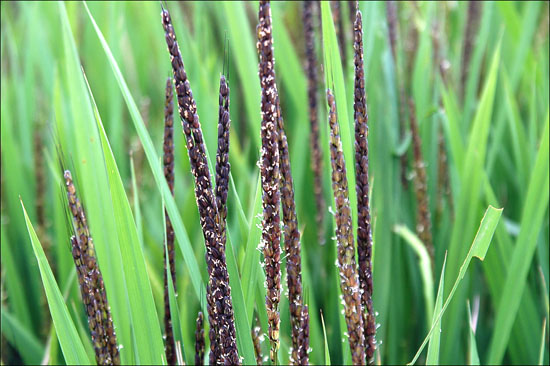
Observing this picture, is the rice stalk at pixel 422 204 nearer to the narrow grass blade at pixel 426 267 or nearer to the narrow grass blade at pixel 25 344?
the narrow grass blade at pixel 426 267

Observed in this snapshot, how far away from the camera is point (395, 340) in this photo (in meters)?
1.21

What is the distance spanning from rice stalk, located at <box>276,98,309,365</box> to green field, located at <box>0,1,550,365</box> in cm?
9

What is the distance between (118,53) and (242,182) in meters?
0.42

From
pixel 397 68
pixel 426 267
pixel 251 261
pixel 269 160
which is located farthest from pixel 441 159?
pixel 269 160

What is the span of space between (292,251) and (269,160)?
0.12 meters

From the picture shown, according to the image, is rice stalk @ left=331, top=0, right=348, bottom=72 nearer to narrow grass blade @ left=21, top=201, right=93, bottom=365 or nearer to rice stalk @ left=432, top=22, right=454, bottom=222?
rice stalk @ left=432, top=22, right=454, bottom=222

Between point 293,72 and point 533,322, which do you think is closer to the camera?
point 533,322

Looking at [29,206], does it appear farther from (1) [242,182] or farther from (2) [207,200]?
(2) [207,200]

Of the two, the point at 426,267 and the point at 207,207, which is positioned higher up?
the point at 207,207

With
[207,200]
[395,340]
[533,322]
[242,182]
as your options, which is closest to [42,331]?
[242,182]

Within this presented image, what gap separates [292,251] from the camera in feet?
2.13

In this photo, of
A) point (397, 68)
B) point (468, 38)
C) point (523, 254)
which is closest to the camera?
point (523, 254)

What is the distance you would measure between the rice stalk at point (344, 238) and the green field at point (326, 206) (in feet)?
0.42

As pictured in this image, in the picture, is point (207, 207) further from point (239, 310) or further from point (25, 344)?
point (25, 344)
